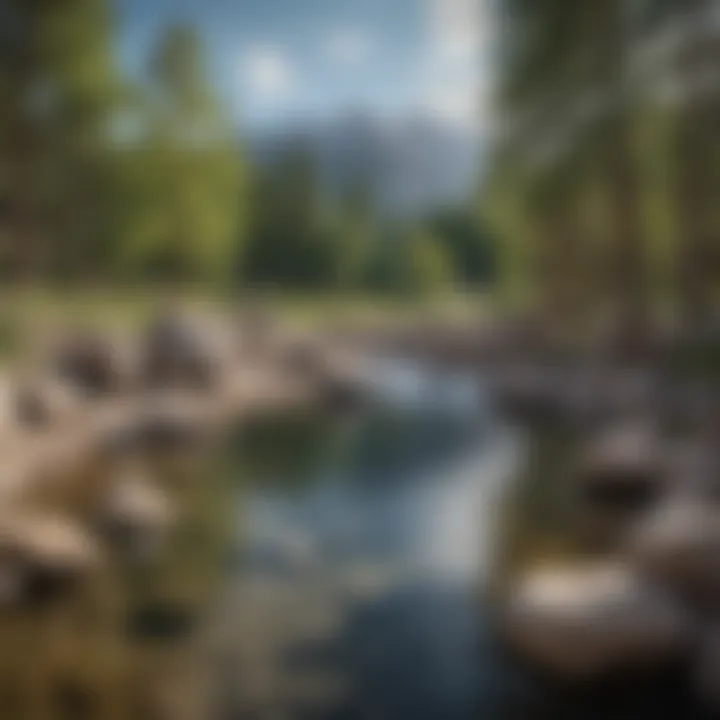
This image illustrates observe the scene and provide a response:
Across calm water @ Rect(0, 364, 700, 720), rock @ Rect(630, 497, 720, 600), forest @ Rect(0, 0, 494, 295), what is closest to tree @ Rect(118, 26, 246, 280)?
forest @ Rect(0, 0, 494, 295)

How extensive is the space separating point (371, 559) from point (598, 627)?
0.47m

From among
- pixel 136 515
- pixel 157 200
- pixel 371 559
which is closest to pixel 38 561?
pixel 136 515

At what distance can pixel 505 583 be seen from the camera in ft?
5.24

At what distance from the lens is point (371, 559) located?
169 centimetres

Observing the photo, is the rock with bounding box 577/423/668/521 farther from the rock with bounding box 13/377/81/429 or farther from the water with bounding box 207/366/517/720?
the rock with bounding box 13/377/81/429

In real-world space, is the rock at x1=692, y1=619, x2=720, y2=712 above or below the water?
below

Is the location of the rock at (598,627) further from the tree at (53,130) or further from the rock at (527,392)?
the tree at (53,130)

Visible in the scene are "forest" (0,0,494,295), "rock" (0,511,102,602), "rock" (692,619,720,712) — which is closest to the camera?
"rock" (692,619,720,712)

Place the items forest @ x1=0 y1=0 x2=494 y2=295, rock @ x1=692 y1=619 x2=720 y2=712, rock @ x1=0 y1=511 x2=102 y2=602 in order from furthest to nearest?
forest @ x1=0 y1=0 x2=494 y2=295, rock @ x1=0 y1=511 x2=102 y2=602, rock @ x1=692 y1=619 x2=720 y2=712

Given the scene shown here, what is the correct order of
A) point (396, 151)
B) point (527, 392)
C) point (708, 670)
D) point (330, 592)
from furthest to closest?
1. point (527, 392)
2. point (396, 151)
3. point (330, 592)
4. point (708, 670)

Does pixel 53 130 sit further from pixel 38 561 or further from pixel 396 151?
pixel 38 561

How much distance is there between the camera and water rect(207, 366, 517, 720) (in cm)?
146

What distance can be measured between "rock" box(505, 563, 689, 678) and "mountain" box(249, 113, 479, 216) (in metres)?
0.83

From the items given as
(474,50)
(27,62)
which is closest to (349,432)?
(474,50)
